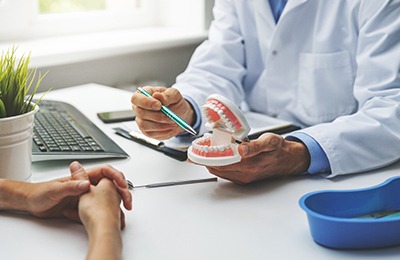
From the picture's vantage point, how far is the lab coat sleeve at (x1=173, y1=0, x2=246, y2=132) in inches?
59.9

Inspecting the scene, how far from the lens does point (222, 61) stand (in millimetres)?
1567

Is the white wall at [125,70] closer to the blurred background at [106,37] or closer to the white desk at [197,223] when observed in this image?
the blurred background at [106,37]

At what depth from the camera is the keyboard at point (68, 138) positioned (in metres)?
1.12

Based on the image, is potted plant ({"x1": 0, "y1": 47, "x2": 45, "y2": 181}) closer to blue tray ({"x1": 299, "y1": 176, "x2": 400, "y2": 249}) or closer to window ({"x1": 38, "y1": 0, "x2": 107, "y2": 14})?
blue tray ({"x1": 299, "y1": 176, "x2": 400, "y2": 249})

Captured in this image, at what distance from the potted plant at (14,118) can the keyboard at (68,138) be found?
13 cm

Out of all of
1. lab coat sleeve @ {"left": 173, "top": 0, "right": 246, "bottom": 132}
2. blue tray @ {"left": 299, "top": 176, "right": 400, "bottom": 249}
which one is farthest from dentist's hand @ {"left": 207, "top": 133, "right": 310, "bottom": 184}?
lab coat sleeve @ {"left": 173, "top": 0, "right": 246, "bottom": 132}

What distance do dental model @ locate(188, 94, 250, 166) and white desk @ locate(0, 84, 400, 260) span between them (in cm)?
7

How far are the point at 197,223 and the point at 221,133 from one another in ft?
0.55

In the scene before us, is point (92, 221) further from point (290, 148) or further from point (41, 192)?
point (290, 148)

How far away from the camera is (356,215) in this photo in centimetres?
89

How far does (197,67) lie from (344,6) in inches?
15.6

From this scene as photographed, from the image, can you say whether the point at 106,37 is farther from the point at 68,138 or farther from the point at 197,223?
the point at 197,223

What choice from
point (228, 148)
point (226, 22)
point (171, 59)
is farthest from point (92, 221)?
point (171, 59)

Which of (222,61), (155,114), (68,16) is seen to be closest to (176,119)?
(155,114)
